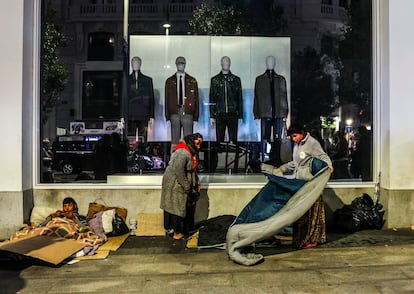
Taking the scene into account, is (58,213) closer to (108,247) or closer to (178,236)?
(108,247)

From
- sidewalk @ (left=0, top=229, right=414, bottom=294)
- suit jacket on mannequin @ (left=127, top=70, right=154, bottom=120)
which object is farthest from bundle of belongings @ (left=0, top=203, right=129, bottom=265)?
suit jacket on mannequin @ (left=127, top=70, right=154, bottom=120)

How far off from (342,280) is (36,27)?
650 centimetres

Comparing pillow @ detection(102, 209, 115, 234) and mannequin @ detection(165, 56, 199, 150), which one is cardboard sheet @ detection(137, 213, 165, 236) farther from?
mannequin @ detection(165, 56, 199, 150)

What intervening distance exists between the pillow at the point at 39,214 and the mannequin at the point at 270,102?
15.0 ft

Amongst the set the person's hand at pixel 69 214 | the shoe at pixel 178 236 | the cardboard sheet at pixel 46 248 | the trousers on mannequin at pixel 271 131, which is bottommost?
the shoe at pixel 178 236

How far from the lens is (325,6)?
9516 millimetres

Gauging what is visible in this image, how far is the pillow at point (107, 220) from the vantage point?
744 cm

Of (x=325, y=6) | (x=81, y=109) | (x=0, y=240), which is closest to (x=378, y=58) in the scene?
(x=325, y=6)

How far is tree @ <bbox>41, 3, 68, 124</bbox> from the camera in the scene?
8438mm

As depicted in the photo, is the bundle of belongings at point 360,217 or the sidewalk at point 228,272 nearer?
the sidewalk at point 228,272

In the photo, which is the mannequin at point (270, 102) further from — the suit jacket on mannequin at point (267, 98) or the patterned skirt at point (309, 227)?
the patterned skirt at point (309, 227)

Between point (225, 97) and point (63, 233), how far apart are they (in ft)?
15.9

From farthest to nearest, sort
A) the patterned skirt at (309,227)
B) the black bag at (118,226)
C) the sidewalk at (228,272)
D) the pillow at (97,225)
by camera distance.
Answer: the black bag at (118,226)
the pillow at (97,225)
the patterned skirt at (309,227)
the sidewalk at (228,272)

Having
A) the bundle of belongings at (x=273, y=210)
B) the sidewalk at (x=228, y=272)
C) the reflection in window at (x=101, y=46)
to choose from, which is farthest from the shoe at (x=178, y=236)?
the reflection in window at (x=101, y=46)
